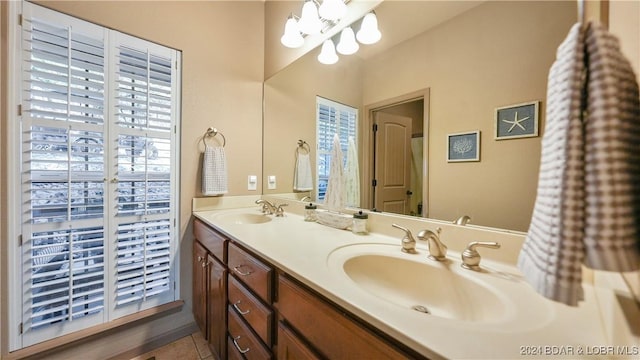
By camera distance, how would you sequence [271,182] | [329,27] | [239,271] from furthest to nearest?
[271,182] < [329,27] < [239,271]

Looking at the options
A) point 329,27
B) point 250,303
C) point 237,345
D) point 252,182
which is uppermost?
point 329,27

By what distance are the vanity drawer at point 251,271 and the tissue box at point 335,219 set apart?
483 mm

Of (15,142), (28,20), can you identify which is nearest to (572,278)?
(15,142)

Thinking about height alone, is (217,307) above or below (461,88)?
below

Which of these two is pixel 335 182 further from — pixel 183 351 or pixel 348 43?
pixel 183 351

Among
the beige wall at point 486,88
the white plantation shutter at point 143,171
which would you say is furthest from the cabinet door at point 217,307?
the beige wall at point 486,88

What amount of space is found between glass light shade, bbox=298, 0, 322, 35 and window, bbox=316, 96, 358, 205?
1.32 feet

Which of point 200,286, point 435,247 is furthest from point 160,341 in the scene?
point 435,247

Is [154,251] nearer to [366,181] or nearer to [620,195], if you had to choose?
[366,181]

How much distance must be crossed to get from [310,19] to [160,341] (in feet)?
7.30

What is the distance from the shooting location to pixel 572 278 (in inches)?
11.2

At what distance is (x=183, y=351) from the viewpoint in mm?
1494

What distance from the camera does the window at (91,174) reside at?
118 cm

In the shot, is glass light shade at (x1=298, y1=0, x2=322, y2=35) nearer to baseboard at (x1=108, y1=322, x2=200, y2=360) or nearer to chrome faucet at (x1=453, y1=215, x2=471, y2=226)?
chrome faucet at (x1=453, y1=215, x2=471, y2=226)
